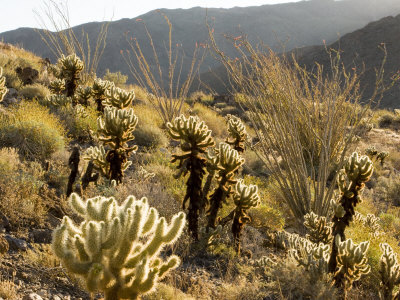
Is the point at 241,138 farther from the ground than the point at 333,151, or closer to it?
farther from the ground

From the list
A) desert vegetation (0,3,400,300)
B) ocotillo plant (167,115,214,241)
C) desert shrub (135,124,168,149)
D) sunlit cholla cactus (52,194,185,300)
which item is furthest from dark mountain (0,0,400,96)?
sunlit cholla cactus (52,194,185,300)

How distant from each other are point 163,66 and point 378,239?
63.8 m

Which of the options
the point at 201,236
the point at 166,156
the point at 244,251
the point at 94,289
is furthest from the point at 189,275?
the point at 166,156

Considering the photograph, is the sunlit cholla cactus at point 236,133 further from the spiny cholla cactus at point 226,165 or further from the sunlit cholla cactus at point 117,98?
the sunlit cholla cactus at point 117,98

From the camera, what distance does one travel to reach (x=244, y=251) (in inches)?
160

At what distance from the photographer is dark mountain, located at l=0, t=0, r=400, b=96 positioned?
2581 inches

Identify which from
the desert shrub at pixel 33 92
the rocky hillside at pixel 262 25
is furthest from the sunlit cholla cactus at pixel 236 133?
the rocky hillside at pixel 262 25

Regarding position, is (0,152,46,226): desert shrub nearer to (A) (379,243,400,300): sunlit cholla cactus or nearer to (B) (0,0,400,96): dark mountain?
(A) (379,243,400,300): sunlit cholla cactus

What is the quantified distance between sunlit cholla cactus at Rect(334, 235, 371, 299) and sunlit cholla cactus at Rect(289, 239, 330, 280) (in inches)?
6.0

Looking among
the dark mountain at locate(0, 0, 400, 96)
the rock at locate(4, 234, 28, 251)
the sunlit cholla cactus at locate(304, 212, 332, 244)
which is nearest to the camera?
the rock at locate(4, 234, 28, 251)

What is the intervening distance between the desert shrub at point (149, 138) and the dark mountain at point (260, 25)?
2219 inches

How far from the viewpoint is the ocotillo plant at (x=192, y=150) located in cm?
354

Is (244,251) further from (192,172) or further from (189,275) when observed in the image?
(192,172)

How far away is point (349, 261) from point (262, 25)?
7576 cm
